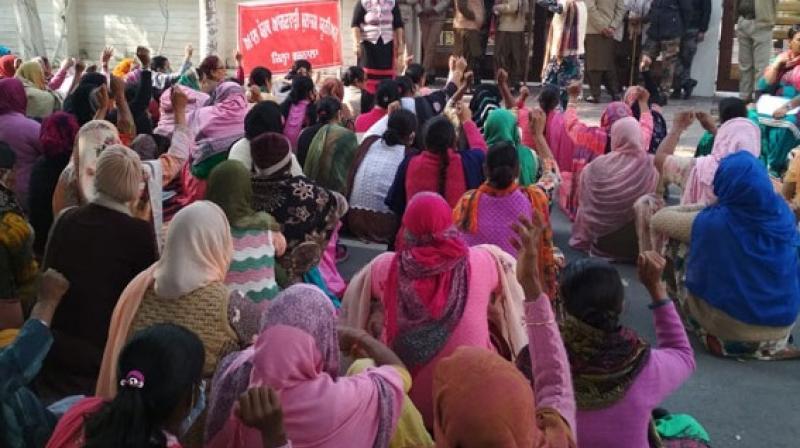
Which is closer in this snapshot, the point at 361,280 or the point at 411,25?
the point at 361,280

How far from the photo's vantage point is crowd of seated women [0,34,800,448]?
265 cm

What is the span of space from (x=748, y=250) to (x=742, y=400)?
81 centimetres

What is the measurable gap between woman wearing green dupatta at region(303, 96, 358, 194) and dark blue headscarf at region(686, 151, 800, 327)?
2.49 metres

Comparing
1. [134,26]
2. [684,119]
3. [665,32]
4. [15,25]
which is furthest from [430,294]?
[15,25]

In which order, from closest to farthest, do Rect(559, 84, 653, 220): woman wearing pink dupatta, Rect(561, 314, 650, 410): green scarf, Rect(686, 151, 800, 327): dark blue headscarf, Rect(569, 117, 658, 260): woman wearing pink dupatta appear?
Rect(561, 314, 650, 410): green scarf → Rect(686, 151, 800, 327): dark blue headscarf → Rect(569, 117, 658, 260): woman wearing pink dupatta → Rect(559, 84, 653, 220): woman wearing pink dupatta

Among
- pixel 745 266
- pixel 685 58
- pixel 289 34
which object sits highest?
pixel 289 34

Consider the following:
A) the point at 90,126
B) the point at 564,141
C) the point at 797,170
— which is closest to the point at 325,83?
the point at 564,141

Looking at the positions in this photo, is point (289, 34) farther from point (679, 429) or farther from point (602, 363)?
point (602, 363)

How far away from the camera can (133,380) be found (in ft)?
7.67

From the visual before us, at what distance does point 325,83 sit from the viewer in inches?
329

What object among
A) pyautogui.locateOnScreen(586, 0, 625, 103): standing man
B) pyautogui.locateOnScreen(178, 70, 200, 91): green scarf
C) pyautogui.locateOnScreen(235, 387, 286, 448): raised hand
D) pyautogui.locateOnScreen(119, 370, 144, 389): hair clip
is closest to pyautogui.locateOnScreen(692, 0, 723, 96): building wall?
pyautogui.locateOnScreen(586, 0, 625, 103): standing man

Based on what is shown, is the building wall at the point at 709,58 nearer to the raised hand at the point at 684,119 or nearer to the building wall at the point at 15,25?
the raised hand at the point at 684,119

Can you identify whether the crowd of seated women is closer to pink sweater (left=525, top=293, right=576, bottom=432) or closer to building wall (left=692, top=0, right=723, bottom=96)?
pink sweater (left=525, top=293, right=576, bottom=432)

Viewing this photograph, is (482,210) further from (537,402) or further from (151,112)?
(151,112)
